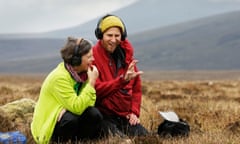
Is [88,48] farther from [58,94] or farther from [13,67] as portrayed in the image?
[13,67]

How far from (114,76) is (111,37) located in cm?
44

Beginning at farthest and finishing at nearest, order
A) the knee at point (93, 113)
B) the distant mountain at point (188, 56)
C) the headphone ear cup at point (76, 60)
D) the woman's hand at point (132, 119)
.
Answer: the distant mountain at point (188, 56) → the woman's hand at point (132, 119) → the knee at point (93, 113) → the headphone ear cup at point (76, 60)

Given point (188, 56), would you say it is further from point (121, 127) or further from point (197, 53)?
point (121, 127)

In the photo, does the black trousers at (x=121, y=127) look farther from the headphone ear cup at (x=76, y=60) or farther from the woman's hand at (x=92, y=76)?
the headphone ear cup at (x=76, y=60)

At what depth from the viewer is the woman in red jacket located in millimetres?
5750

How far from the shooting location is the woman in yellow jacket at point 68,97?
5074 millimetres

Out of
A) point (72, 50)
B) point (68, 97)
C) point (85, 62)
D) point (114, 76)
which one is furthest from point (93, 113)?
point (114, 76)

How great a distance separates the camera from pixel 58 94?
200 inches

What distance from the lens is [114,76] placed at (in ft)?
19.4

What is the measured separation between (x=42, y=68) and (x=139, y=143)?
511 ft

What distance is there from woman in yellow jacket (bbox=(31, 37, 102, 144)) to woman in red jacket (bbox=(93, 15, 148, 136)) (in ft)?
1.36

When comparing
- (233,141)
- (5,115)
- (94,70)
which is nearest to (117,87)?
(94,70)

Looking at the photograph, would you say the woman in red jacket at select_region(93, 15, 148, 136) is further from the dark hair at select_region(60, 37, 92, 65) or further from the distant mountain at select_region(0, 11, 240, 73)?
the distant mountain at select_region(0, 11, 240, 73)

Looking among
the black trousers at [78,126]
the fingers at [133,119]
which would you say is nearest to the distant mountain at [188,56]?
the fingers at [133,119]
